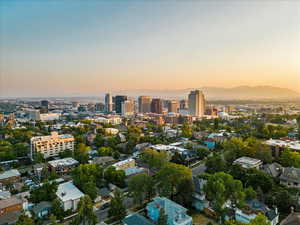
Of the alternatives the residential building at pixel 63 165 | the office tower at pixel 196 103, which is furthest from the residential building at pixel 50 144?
the office tower at pixel 196 103

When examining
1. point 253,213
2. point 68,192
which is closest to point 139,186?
point 68,192

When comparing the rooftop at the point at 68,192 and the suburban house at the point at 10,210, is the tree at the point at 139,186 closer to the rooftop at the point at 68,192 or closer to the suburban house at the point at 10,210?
the rooftop at the point at 68,192

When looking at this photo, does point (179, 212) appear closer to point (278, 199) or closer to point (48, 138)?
point (278, 199)

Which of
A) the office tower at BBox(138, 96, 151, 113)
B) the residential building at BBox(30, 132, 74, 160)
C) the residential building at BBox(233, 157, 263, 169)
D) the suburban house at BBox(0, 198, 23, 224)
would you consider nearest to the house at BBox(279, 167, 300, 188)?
the residential building at BBox(233, 157, 263, 169)

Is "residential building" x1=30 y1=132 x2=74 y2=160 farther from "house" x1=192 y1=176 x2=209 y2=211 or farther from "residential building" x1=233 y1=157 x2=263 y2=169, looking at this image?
"residential building" x1=233 y1=157 x2=263 y2=169

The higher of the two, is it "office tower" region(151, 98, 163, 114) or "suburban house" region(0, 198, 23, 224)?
"office tower" region(151, 98, 163, 114)

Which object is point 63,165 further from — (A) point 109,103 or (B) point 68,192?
(A) point 109,103
